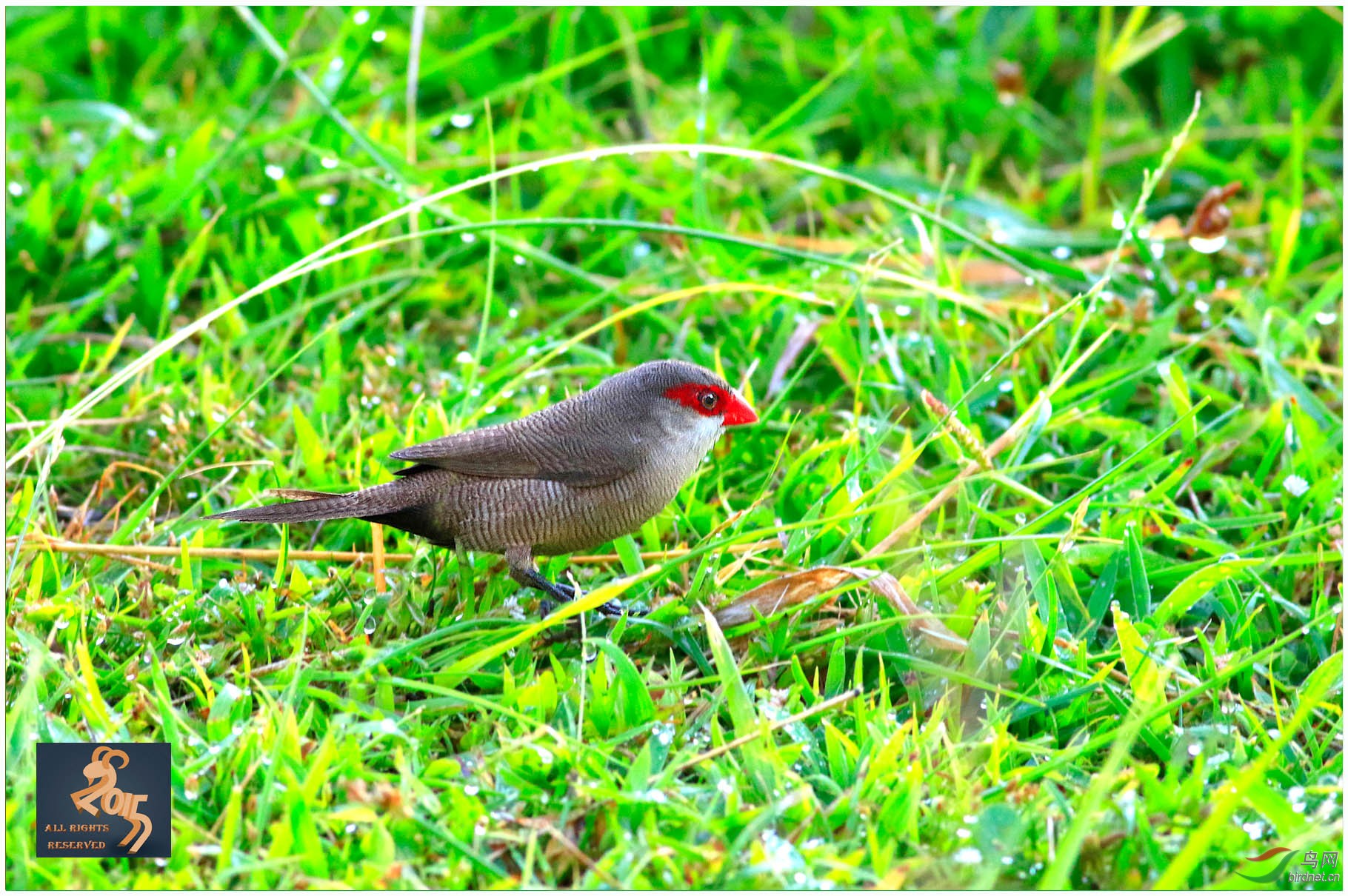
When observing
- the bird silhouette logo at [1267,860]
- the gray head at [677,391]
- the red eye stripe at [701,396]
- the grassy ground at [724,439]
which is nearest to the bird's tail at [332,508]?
the grassy ground at [724,439]

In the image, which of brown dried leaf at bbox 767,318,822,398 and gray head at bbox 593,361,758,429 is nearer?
gray head at bbox 593,361,758,429

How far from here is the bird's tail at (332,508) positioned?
2840 mm

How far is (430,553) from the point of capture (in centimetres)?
323

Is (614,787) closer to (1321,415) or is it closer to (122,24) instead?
(1321,415)

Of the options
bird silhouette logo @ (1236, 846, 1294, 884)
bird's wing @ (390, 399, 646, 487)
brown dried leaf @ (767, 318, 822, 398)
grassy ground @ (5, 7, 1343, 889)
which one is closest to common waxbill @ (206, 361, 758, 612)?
bird's wing @ (390, 399, 646, 487)

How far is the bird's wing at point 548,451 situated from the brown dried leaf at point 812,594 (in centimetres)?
44

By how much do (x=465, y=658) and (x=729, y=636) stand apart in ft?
2.08

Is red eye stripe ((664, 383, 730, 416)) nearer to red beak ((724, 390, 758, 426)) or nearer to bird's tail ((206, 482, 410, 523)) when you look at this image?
red beak ((724, 390, 758, 426))

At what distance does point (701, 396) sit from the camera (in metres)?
3.08

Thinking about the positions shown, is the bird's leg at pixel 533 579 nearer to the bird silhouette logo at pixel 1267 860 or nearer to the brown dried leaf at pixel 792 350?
the brown dried leaf at pixel 792 350

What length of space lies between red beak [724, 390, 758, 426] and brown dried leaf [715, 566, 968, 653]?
0.44 m

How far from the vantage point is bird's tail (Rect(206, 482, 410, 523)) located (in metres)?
2.84

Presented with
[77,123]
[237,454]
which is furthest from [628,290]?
[77,123]

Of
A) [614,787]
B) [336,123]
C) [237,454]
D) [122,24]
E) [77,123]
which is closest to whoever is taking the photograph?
[614,787]
